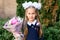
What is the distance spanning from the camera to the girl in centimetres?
593

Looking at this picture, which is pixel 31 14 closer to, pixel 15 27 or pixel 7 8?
pixel 15 27

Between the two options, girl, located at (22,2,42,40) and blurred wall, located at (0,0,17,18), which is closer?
girl, located at (22,2,42,40)

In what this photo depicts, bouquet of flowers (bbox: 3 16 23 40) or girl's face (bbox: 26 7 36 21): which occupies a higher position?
girl's face (bbox: 26 7 36 21)

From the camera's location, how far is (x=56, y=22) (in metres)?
8.12

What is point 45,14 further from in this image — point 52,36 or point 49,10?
point 52,36

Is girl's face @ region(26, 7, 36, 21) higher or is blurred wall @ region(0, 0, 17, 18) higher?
girl's face @ region(26, 7, 36, 21)

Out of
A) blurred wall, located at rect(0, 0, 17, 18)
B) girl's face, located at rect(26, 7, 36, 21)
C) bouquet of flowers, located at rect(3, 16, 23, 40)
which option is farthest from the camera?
blurred wall, located at rect(0, 0, 17, 18)

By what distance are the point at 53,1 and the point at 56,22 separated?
0.53m

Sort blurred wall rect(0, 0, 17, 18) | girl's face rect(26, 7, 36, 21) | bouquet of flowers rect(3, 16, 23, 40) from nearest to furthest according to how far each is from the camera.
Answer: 1. girl's face rect(26, 7, 36, 21)
2. bouquet of flowers rect(3, 16, 23, 40)
3. blurred wall rect(0, 0, 17, 18)

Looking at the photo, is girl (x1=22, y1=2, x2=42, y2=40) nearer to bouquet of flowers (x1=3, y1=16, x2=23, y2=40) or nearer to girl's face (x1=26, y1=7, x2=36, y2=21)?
girl's face (x1=26, y1=7, x2=36, y2=21)

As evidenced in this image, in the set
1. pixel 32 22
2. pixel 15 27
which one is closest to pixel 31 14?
pixel 32 22

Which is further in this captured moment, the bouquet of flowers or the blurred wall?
the blurred wall

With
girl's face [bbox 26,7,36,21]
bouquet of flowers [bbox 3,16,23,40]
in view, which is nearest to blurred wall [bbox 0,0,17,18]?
bouquet of flowers [bbox 3,16,23,40]

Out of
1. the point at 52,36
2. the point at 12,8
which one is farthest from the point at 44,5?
the point at 12,8
